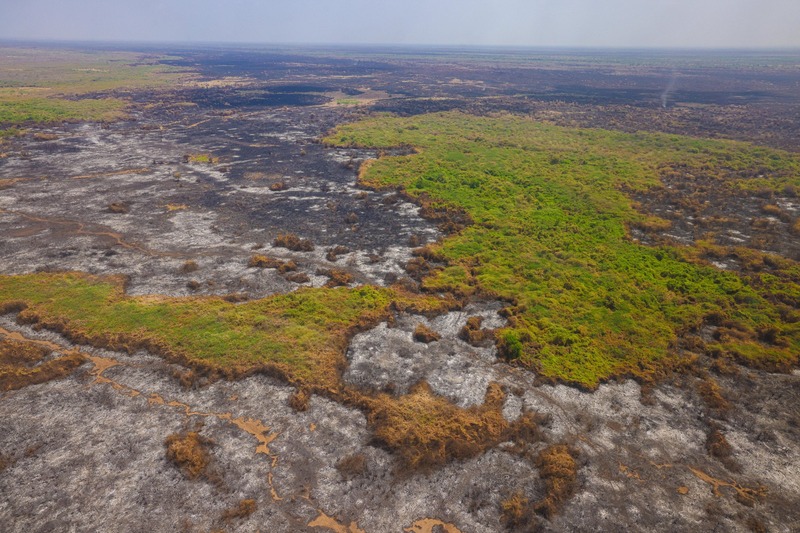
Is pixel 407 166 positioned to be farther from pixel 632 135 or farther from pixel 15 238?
pixel 632 135

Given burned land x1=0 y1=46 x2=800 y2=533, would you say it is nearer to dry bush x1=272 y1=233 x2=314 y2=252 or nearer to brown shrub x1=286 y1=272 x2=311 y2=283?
brown shrub x1=286 y1=272 x2=311 y2=283

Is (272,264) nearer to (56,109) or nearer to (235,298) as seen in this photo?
(235,298)

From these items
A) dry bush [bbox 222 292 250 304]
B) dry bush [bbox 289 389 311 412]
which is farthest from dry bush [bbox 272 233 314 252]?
dry bush [bbox 289 389 311 412]

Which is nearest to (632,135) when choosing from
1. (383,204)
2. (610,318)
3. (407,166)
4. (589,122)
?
(589,122)

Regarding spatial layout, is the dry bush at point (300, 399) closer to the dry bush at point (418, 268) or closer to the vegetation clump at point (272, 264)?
the vegetation clump at point (272, 264)

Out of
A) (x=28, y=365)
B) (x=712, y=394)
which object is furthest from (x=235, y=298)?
(x=712, y=394)

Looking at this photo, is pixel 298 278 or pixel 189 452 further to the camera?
pixel 298 278

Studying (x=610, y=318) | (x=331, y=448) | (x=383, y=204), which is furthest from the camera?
(x=383, y=204)
